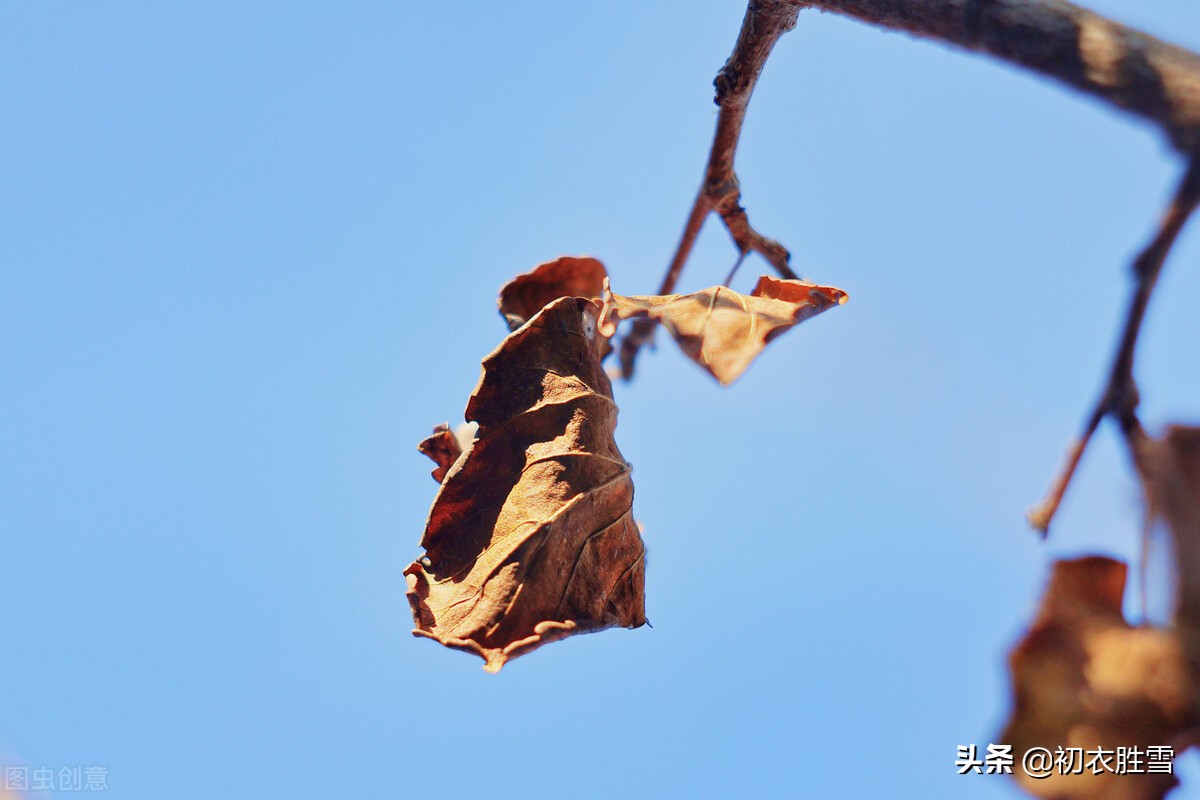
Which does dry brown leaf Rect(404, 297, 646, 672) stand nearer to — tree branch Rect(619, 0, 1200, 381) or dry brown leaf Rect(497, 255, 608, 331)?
dry brown leaf Rect(497, 255, 608, 331)

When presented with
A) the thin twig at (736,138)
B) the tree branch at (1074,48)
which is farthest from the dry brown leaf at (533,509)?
the tree branch at (1074,48)

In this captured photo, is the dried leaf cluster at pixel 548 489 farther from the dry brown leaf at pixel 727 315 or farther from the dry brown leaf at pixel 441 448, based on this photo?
the dry brown leaf at pixel 441 448

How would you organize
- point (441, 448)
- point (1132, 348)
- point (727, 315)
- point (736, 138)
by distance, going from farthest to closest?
point (736, 138) → point (441, 448) → point (727, 315) → point (1132, 348)

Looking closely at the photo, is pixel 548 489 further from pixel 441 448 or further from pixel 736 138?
pixel 736 138

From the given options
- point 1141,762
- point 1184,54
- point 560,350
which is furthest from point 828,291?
point 1141,762

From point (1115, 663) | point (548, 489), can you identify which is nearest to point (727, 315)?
point (548, 489)

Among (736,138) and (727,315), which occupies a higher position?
(736,138)

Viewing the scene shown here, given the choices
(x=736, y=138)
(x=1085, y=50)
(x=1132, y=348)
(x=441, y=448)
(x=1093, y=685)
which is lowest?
(x=1093, y=685)
